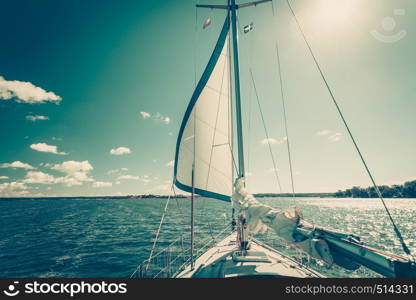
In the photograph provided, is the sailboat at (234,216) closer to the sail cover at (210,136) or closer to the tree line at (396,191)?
the sail cover at (210,136)

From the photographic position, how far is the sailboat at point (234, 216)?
292 cm

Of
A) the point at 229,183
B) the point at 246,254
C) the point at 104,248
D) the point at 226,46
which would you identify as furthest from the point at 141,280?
the point at 104,248

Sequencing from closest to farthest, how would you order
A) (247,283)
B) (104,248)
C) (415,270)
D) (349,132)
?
1. (415,270)
2. (247,283)
3. (349,132)
4. (104,248)

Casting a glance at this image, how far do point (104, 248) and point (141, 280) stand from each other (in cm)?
1722

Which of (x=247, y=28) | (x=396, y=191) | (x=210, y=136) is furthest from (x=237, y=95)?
(x=396, y=191)

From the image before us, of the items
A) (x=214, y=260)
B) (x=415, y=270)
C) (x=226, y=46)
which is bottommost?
(x=214, y=260)

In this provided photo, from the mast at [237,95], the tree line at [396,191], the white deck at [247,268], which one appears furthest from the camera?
the tree line at [396,191]

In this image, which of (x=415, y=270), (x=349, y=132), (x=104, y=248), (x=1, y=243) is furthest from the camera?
(x=1, y=243)

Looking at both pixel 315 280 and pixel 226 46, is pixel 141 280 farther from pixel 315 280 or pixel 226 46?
pixel 226 46

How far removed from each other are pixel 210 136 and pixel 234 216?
3500 millimetres

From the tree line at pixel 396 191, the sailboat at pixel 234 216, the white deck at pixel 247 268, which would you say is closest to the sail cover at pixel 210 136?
the sailboat at pixel 234 216

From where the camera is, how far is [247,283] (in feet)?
10.3

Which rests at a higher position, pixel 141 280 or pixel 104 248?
pixel 141 280

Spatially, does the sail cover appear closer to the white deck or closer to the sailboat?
the sailboat
